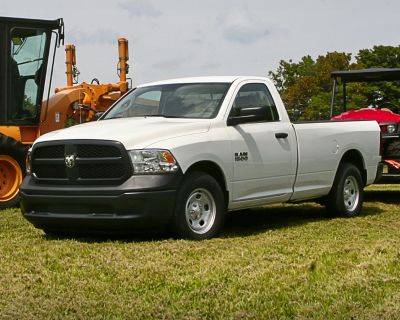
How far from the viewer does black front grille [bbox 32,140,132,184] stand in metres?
8.11

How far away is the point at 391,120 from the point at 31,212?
7.11 metres

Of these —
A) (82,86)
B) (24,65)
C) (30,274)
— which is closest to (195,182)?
(30,274)

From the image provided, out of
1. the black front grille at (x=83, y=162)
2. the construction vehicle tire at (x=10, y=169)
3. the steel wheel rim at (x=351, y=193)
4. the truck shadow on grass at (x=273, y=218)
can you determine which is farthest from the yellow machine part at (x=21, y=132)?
the steel wheel rim at (x=351, y=193)

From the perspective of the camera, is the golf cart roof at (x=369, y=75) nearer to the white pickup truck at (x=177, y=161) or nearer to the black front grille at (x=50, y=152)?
the white pickup truck at (x=177, y=161)

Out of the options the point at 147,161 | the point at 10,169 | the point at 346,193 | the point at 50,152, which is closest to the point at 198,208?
the point at 147,161

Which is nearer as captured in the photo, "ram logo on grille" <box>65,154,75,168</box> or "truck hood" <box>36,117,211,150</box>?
"truck hood" <box>36,117,211,150</box>

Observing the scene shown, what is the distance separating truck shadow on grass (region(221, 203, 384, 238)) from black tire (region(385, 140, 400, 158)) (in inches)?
41.1

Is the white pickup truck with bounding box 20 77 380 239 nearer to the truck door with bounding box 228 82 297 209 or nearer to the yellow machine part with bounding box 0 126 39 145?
the truck door with bounding box 228 82 297 209

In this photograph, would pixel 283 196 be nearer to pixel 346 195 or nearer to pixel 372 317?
pixel 346 195

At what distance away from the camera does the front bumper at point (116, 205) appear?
26.3 feet

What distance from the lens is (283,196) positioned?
32.4ft

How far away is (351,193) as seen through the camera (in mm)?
11352

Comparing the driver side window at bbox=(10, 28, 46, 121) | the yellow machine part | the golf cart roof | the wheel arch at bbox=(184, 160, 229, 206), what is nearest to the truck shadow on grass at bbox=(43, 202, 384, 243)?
the wheel arch at bbox=(184, 160, 229, 206)

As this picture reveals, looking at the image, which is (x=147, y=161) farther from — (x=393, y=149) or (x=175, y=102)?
(x=393, y=149)
